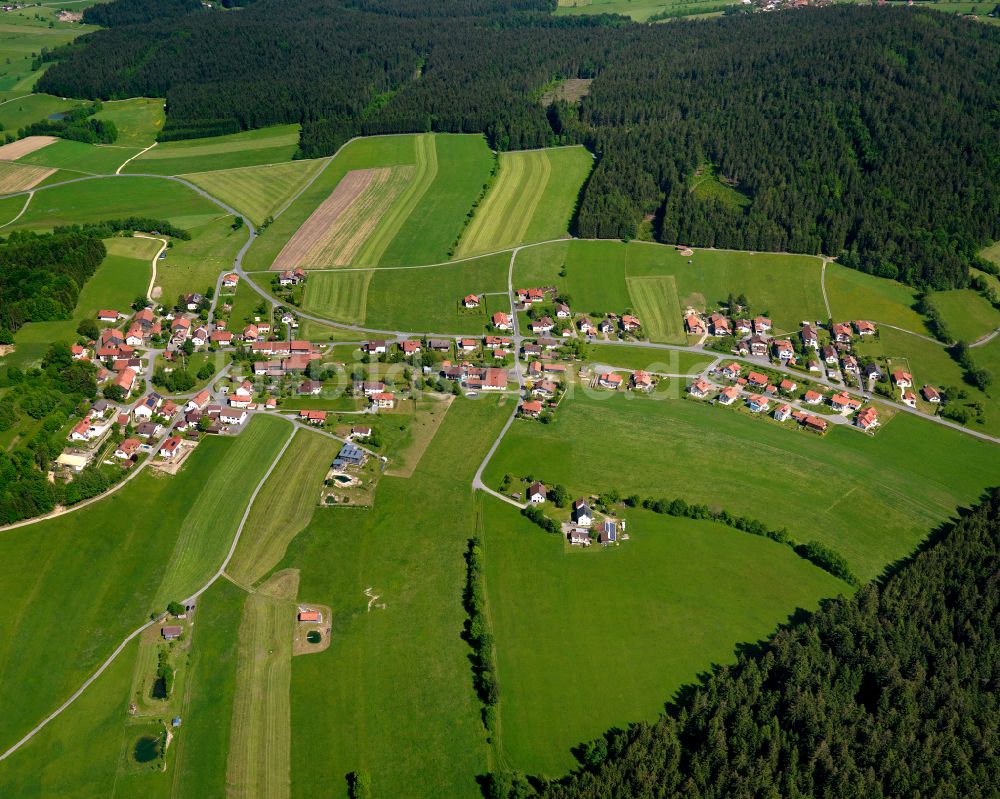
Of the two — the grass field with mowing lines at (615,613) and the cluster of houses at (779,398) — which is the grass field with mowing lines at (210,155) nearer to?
the cluster of houses at (779,398)

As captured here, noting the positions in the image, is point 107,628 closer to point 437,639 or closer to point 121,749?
point 121,749

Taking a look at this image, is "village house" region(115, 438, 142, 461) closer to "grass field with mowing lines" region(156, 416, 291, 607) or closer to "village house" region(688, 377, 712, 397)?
"grass field with mowing lines" region(156, 416, 291, 607)

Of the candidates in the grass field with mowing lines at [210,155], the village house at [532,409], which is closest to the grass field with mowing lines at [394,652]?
the village house at [532,409]

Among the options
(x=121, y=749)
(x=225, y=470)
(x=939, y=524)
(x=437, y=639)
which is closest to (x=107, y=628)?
(x=121, y=749)

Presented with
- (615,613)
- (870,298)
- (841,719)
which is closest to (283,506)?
(615,613)

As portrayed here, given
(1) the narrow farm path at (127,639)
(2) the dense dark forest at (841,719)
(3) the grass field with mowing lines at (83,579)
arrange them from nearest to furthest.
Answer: (2) the dense dark forest at (841,719), (1) the narrow farm path at (127,639), (3) the grass field with mowing lines at (83,579)

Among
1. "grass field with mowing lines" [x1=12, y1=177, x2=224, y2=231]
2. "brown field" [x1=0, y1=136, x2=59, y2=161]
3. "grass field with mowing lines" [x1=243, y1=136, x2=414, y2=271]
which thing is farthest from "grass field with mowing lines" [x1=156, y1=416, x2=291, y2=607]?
"brown field" [x1=0, y1=136, x2=59, y2=161]
